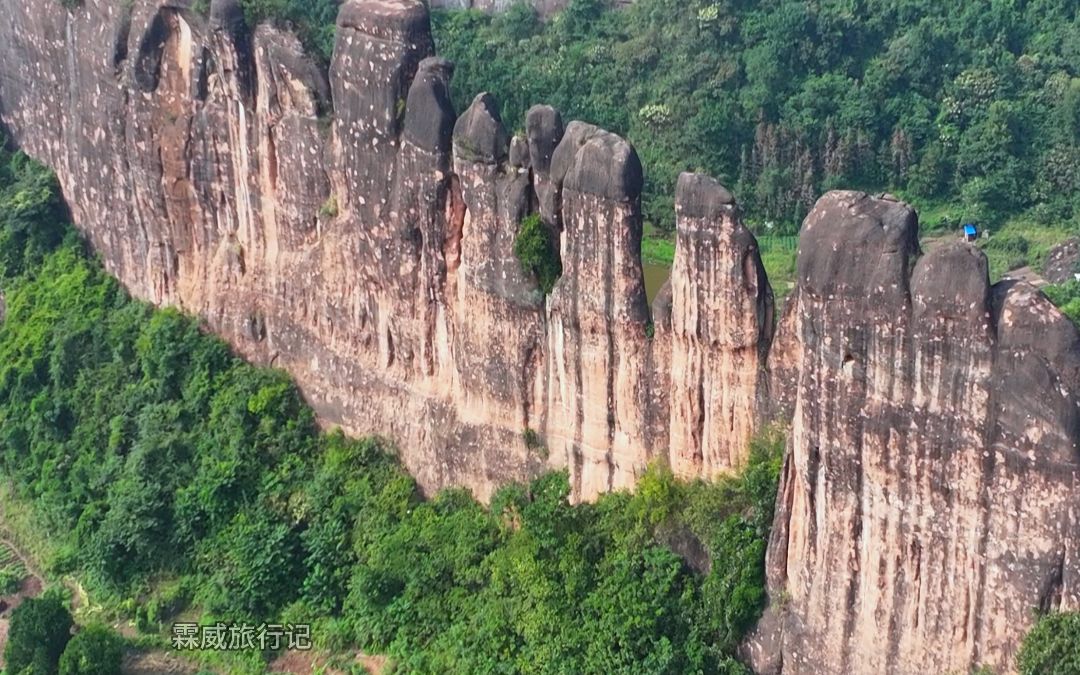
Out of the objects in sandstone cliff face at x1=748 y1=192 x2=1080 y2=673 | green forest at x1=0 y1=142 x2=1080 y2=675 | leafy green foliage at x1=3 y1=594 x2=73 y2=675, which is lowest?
leafy green foliage at x1=3 y1=594 x2=73 y2=675

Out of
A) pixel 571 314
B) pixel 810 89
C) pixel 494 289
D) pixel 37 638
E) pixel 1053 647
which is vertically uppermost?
pixel 494 289

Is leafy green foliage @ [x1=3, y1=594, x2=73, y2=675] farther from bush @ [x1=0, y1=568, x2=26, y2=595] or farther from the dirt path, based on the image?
bush @ [x1=0, y1=568, x2=26, y2=595]

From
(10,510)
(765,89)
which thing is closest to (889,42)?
(765,89)

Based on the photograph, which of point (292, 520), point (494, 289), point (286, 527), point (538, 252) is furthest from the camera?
point (292, 520)

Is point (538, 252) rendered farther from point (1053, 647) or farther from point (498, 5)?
point (498, 5)

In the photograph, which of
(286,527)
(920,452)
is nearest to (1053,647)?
(920,452)

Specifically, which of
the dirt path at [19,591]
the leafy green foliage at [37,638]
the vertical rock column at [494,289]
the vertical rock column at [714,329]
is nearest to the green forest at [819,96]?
the vertical rock column at [494,289]

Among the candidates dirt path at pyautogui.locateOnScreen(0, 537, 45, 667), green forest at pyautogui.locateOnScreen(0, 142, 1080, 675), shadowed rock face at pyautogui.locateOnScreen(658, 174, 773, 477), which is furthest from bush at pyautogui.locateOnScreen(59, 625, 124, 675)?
shadowed rock face at pyautogui.locateOnScreen(658, 174, 773, 477)

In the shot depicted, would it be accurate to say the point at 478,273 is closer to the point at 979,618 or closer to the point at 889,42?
the point at 979,618
